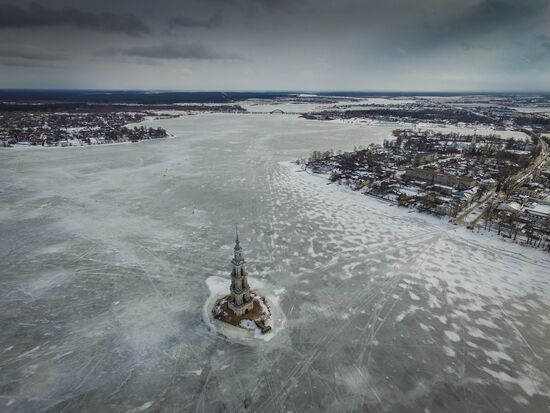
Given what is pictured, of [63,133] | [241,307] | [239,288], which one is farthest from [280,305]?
[63,133]

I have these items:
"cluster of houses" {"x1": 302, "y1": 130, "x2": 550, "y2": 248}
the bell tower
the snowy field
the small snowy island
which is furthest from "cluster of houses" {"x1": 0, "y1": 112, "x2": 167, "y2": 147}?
the bell tower

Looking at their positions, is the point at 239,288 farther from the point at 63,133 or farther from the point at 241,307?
the point at 63,133

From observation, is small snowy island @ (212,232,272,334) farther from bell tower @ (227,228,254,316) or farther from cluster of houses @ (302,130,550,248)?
cluster of houses @ (302,130,550,248)

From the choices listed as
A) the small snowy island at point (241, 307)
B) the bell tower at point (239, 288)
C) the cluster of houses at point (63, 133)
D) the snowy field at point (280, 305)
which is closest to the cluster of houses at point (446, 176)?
the snowy field at point (280, 305)

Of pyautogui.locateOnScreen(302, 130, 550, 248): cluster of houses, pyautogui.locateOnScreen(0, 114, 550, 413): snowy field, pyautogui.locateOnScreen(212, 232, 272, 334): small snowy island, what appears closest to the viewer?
pyautogui.locateOnScreen(0, 114, 550, 413): snowy field

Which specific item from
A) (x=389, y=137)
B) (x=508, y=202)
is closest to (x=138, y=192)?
(x=508, y=202)

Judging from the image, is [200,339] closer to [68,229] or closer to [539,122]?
[68,229]
